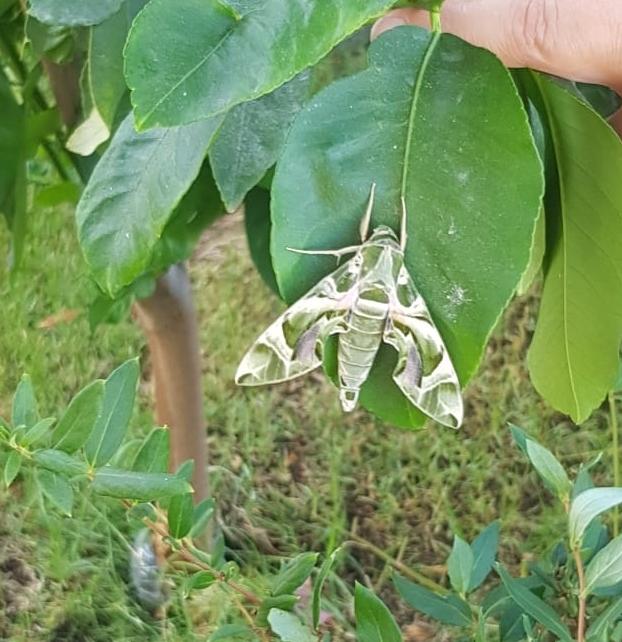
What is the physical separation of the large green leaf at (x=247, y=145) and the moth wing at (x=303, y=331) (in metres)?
0.10

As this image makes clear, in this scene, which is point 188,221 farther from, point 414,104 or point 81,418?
point 414,104

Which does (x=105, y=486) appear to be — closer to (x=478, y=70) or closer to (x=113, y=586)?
(x=478, y=70)

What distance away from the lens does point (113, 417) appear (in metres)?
0.73

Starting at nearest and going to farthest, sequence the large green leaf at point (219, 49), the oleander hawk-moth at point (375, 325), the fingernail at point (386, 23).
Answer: the large green leaf at point (219, 49) < the oleander hawk-moth at point (375, 325) < the fingernail at point (386, 23)

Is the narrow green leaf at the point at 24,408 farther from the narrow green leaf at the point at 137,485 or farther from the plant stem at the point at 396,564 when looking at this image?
the plant stem at the point at 396,564

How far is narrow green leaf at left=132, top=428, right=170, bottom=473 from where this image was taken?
29.7 inches

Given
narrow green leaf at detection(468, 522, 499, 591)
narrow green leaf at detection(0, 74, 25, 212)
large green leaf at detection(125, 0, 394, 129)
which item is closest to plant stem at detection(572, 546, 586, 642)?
narrow green leaf at detection(468, 522, 499, 591)

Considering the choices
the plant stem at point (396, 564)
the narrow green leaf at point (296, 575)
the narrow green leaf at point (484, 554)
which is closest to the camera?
the narrow green leaf at point (296, 575)

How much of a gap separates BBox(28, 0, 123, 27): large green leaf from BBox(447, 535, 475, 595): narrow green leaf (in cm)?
51

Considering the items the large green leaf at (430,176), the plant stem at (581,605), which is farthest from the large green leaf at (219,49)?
the plant stem at (581,605)

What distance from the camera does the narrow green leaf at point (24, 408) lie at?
0.73m

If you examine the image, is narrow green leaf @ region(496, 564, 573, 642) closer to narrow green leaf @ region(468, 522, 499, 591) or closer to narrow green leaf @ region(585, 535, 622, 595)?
narrow green leaf @ region(585, 535, 622, 595)

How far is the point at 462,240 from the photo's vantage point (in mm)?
560

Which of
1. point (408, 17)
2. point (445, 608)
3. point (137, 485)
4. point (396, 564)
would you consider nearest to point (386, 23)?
point (408, 17)
